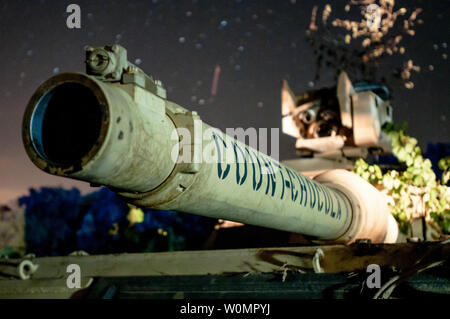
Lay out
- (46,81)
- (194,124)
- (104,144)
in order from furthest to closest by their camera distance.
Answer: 1. (194,124)
2. (46,81)
3. (104,144)

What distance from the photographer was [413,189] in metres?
5.73

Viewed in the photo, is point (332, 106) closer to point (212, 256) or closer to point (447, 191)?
point (447, 191)

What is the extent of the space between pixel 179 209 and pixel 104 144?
64cm

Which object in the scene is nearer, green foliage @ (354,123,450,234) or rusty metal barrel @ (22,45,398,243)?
rusty metal barrel @ (22,45,398,243)

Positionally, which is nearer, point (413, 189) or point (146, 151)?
point (146, 151)

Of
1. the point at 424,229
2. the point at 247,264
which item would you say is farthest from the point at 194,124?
the point at 424,229

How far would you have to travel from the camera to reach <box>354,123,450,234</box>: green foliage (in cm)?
541

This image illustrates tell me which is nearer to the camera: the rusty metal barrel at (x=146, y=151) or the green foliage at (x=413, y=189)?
the rusty metal barrel at (x=146, y=151)

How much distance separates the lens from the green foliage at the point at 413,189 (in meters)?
5.41

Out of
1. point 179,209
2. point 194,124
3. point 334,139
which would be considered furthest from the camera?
point 334,139

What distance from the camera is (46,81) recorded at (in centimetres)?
141

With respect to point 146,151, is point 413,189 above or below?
above
